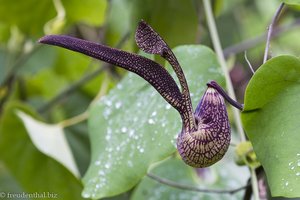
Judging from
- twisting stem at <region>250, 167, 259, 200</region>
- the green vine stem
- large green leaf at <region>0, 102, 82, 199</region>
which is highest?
the green vine stem

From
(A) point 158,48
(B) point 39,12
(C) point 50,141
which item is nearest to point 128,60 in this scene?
(A) point 158,48

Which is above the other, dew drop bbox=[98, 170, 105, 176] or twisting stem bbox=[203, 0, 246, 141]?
twisting stem bbox=[203, 0, 246, 141]

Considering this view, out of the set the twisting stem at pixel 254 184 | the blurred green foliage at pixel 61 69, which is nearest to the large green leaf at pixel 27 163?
the blurred green foliage at pixel 61 69

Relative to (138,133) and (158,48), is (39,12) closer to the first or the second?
(138,133)

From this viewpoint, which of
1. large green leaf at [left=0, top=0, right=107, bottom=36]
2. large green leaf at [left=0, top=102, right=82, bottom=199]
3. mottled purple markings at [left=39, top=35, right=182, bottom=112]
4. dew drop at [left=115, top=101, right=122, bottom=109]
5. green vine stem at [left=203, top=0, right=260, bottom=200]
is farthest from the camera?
large green leaf at [left=0, top=0, right=107, bottom=36]

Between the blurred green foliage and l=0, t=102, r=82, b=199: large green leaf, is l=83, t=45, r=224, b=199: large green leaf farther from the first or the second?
l=0, t=102, r=82, b=199: large green leaf

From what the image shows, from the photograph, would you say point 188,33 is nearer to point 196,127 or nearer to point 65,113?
point 65,113

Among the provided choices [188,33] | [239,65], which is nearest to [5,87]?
[188,33]

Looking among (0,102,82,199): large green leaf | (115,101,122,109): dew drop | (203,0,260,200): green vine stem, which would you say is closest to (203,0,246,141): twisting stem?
(203,0,260,200): green vine stem
